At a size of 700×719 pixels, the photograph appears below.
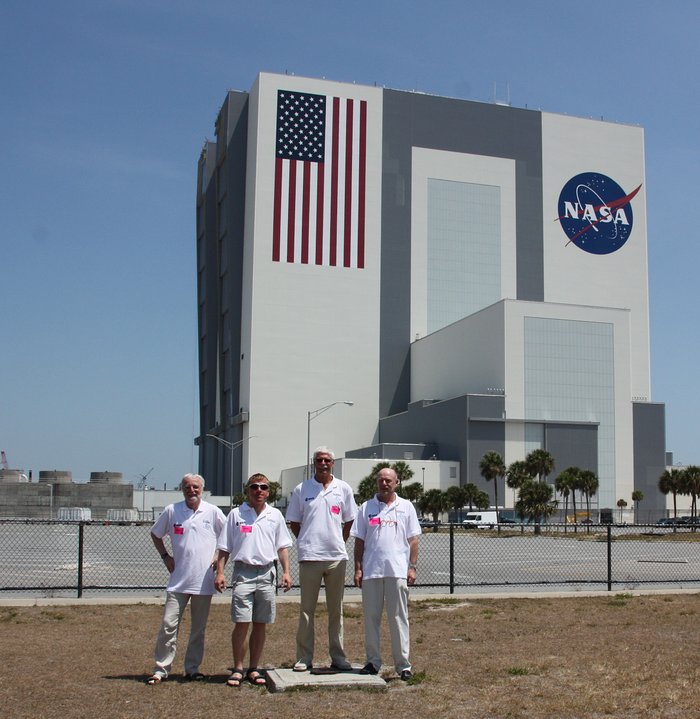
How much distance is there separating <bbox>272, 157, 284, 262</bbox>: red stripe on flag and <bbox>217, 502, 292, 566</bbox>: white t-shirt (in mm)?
88965

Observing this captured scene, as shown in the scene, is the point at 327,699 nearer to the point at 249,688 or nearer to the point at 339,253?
the point at 249,688

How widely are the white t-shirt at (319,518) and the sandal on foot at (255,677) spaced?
46.8 inches

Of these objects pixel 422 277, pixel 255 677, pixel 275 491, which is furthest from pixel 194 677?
pixel 422 277

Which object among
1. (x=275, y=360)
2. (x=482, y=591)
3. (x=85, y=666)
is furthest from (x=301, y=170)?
(x=85, y=666)

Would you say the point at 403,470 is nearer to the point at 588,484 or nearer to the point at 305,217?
the point at 588,484

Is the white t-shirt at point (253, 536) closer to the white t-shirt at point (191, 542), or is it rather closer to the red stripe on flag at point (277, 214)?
the white t-shirt at point (191, 542)

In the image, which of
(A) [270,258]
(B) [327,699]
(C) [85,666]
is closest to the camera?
(B) [327,699]

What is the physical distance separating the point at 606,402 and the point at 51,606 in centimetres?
7981

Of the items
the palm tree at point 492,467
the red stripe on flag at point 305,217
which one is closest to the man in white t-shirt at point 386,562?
the palm tree at point 492,467

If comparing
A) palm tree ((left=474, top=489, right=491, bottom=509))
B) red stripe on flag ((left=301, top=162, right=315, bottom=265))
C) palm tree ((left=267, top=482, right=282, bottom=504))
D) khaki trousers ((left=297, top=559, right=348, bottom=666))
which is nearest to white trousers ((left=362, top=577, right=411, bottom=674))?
khaki trousers ((left=297, top=559, right=348, bottom=666))

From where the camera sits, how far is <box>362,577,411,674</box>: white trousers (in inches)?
374

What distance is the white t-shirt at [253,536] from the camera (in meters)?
9.53

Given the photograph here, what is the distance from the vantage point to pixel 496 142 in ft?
354

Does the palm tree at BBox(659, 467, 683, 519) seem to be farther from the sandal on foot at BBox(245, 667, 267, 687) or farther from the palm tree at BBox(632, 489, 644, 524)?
the sandal on foot at BBox(245, 667, 267, 687)
